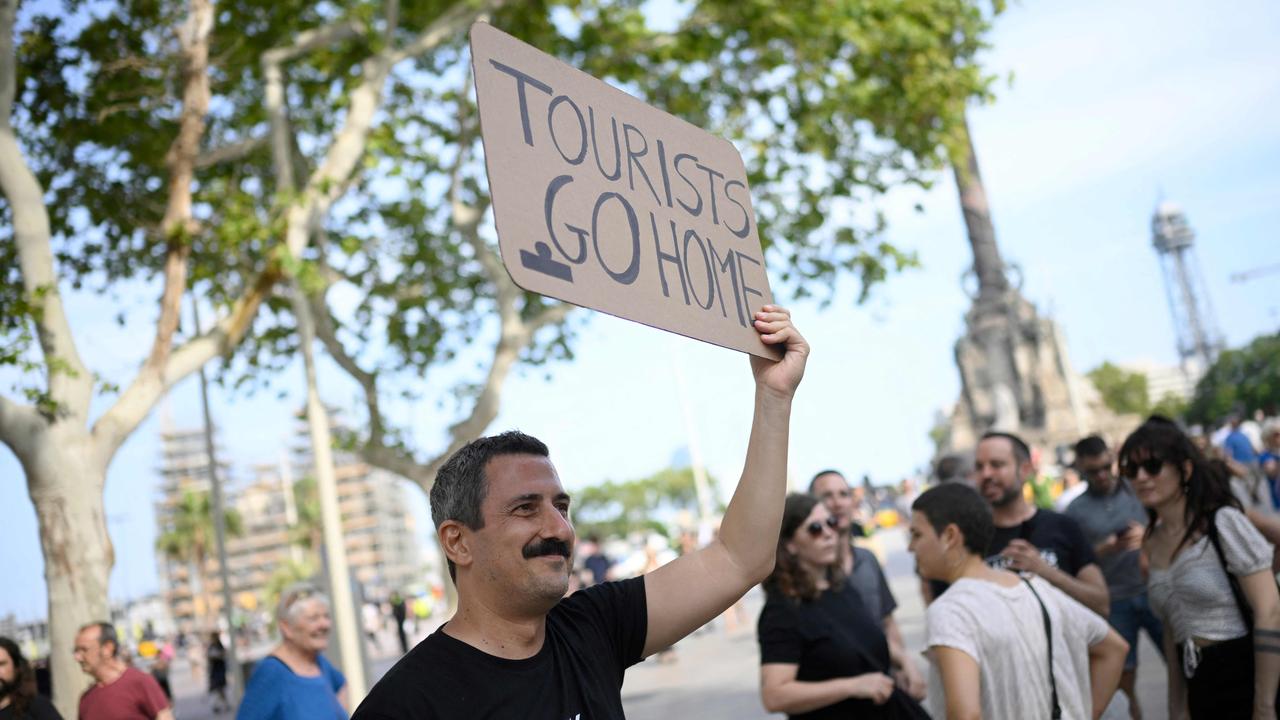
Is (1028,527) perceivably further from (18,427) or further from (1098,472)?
(18,427)

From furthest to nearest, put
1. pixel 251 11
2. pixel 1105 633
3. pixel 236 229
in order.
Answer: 1. pixel 251 11
2. pixel 236 229
3. pixel 1105 633

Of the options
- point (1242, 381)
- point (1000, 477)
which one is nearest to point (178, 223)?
point (1000, 477)

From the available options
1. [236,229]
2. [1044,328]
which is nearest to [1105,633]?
[236,229]

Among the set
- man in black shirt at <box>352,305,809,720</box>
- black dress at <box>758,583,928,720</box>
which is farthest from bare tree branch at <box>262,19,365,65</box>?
man in black shirt at <box>352,305,809,720</box>

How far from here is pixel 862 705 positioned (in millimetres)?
4574

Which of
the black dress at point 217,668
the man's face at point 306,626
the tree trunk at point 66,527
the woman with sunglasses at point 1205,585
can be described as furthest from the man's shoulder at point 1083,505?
the black dress at point 217,668

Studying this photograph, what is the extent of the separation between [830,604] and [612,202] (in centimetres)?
243

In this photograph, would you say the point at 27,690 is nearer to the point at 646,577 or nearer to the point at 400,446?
the point at 646,577

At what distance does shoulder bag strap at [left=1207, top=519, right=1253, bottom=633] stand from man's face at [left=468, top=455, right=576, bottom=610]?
2.75 metres

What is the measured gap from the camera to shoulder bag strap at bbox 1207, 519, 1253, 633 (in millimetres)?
4480

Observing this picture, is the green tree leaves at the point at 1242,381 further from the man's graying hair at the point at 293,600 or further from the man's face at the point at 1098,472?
the man's graying hair at the point at 293,600

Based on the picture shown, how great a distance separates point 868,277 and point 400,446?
670cm

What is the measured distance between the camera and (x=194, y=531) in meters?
94.7

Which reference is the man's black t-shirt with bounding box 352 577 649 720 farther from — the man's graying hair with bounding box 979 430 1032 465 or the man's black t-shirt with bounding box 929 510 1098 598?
the man's graying hair with bounding box 979 430 1032 465
